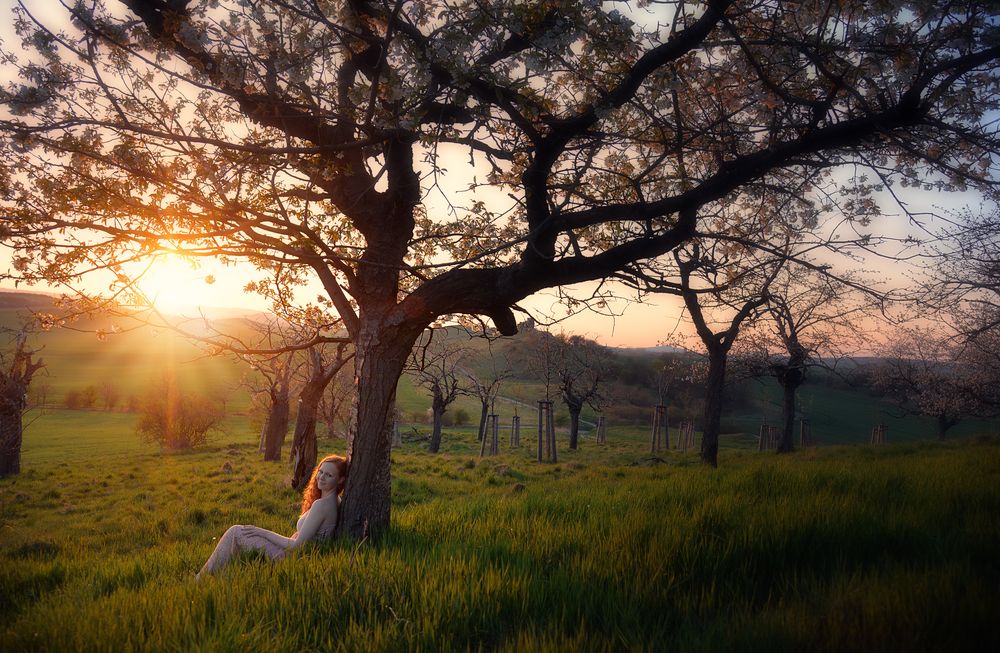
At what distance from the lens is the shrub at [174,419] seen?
98.4ft

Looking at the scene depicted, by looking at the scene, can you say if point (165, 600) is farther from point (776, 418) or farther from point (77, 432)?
point (776, 418)

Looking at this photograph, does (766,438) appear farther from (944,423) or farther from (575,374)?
(944,423)

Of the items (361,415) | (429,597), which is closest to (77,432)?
(361,415)

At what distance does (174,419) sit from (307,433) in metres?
26.0

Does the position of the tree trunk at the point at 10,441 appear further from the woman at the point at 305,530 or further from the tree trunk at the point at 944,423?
the tree trunk at the point at 944,423

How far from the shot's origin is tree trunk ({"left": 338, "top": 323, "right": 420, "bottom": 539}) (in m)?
5.51

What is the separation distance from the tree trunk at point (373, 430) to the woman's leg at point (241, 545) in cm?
93

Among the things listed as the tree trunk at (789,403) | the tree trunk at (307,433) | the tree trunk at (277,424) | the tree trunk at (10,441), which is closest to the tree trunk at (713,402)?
the tree trunk at (789,403)

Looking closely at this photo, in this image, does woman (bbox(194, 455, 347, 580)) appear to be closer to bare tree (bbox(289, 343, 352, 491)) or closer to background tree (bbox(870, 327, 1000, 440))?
bare tree (bbox(289, 343, 352, 491))

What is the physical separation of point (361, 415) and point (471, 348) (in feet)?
74.4

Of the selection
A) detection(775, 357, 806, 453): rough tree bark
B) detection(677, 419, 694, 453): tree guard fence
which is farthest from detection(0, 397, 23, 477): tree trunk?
detection(677, 419, 694, 453): tree guard fence

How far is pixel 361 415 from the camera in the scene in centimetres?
564

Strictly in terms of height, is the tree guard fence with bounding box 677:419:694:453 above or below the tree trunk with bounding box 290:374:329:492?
below

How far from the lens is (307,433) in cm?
1021
